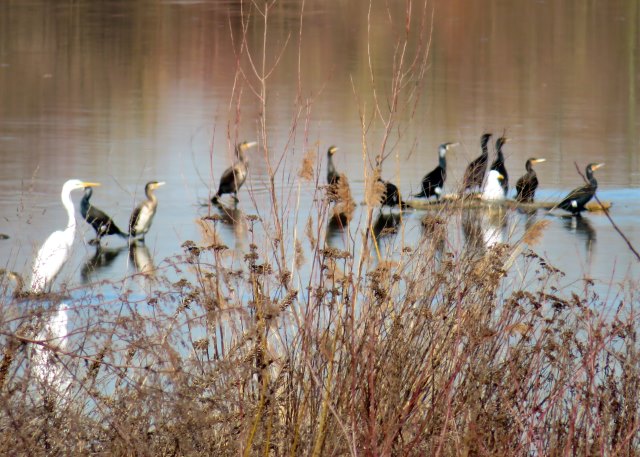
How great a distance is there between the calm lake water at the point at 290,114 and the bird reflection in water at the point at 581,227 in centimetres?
3

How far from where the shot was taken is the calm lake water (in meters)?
9.83

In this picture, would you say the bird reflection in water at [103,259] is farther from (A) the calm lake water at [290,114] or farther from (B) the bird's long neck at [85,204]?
(B) the bird's long neck at [85,204]

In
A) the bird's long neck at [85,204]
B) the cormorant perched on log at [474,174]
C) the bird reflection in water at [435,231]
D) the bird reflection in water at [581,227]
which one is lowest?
the bird reflection in water at [581,227]

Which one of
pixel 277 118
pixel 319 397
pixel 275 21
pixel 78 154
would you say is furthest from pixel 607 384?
pixel 275 21

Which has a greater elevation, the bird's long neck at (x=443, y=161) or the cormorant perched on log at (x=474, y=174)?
the cormorant perched on log at (x=474, y=174)

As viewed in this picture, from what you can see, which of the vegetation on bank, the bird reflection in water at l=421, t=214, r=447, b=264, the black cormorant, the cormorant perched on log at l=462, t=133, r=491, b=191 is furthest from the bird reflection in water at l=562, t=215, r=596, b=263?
the vegetation on bank

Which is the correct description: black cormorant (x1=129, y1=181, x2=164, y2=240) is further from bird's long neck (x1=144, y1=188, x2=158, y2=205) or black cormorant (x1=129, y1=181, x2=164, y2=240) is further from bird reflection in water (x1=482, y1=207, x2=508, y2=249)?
bird reflection in water (x1=482, y1=207, x2=508, y2=249)

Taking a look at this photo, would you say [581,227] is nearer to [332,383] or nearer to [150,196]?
[150,196]

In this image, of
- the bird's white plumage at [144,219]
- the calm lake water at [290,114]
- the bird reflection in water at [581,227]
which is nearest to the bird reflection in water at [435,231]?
the calm lake water at [290,114]

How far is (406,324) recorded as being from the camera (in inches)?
144

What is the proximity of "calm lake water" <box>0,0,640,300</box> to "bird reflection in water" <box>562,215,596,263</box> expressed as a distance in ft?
0.10

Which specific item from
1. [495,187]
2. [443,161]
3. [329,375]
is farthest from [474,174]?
[443,161]

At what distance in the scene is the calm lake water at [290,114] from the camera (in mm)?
9828

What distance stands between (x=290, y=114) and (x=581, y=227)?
28.2ft
